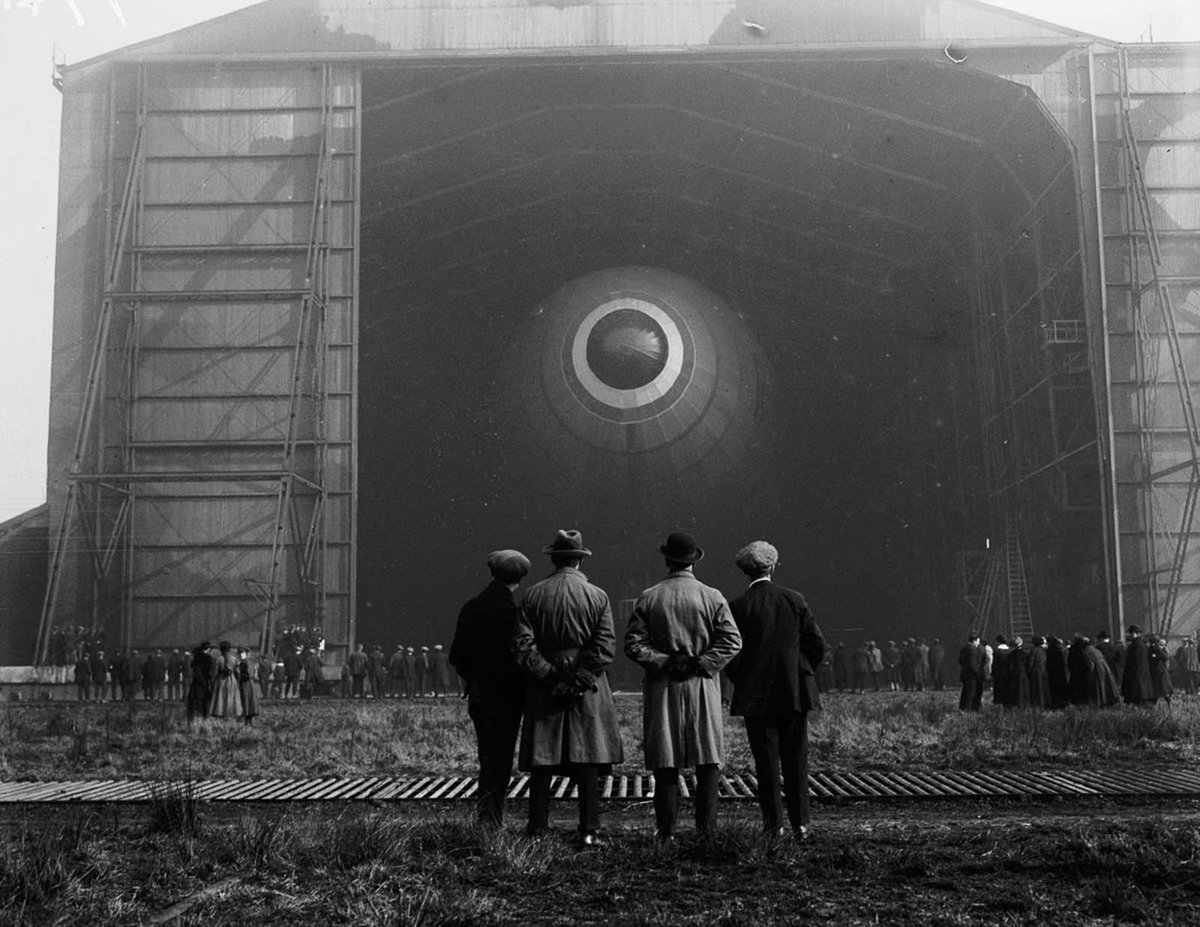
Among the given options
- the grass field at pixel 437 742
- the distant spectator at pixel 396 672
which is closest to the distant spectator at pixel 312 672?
the distant spectator at pixel 396 672

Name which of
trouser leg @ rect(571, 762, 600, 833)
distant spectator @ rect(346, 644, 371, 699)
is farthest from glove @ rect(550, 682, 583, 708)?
distant spectator @ rect(346, 644, 371, 699)

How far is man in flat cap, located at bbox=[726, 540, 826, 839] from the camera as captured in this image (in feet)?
25.5

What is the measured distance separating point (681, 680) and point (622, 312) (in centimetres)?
2496

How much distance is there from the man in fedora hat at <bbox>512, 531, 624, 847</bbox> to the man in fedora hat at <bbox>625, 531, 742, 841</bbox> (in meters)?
0.24

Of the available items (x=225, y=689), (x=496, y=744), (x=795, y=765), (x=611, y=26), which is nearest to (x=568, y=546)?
(x=496, y=744)

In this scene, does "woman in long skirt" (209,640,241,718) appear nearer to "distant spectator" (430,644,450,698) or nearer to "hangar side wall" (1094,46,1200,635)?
"distant spectator" (430,644,450,698)

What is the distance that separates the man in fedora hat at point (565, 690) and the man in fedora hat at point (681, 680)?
239 millimetres

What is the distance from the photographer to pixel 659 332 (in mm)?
31875

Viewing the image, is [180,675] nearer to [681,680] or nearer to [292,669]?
[292,669]

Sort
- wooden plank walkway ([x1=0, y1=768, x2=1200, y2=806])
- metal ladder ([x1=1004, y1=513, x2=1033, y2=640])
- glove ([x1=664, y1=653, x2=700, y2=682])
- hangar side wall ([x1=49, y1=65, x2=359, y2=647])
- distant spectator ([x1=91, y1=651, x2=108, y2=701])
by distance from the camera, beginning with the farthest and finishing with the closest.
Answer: metal ladder ([x1=1004, y1=513, x2=1033, y2=640])
hangar side wall ([x1=49, y1=65, x2=359, y2=647])
distant spectator ([x1=91, y1=651, x2=108, y2=701])
wooden plank walkway ([x1=0, y1=768, x2=1200, y2=806])
glove ([x1=664, y1=653, x2=700, y2=682])

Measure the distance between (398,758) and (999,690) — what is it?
11793mm

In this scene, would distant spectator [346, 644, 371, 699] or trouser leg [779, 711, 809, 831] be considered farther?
distant spectator [346, 644, 371, 699]

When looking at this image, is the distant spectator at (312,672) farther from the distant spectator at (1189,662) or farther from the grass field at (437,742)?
the distant spectator at (1189,662)

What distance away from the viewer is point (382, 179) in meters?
33.2
